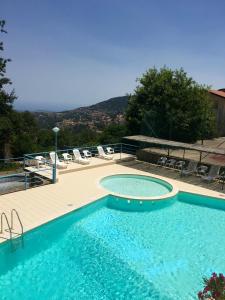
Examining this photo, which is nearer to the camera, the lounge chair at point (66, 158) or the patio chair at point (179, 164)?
the patio chair at point (179, 164)

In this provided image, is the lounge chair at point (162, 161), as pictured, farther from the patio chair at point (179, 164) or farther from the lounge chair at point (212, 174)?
the lounge chair at point (212, 174)

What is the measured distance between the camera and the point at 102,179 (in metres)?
13.8

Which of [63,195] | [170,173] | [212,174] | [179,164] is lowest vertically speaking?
[63,195]

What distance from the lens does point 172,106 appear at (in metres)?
20.0

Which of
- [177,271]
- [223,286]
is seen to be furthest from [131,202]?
[223,286]

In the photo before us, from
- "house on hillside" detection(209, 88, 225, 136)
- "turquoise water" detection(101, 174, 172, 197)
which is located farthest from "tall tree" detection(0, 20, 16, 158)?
"house on hillside" detection(209, 88, 225, 136)

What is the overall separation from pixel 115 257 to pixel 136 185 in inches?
249

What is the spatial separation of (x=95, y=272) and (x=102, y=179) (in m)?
7.13

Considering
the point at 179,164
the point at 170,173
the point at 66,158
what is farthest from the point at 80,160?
the point at 179,164

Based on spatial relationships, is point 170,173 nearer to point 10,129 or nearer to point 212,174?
point 212,174

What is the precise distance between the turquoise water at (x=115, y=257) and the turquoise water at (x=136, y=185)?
208 centimetres

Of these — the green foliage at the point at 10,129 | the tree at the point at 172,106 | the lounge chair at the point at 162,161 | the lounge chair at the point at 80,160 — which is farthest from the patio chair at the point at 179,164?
the green foliage at the point at 10,129

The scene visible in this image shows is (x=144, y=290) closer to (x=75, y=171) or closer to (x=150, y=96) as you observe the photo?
(x=75, y=171)

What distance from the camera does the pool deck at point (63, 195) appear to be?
9219mm
